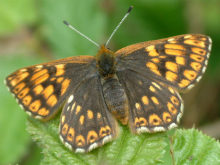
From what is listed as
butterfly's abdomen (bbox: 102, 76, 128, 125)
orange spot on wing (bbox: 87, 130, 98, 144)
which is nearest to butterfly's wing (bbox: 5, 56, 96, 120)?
butterfly's abdomen (bbox: 102, 76, 128, 125)

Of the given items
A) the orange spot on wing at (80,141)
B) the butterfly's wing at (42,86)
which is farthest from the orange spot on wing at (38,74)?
the orange spot on wing at (80,141)

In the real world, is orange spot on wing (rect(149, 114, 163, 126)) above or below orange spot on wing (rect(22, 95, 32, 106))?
below

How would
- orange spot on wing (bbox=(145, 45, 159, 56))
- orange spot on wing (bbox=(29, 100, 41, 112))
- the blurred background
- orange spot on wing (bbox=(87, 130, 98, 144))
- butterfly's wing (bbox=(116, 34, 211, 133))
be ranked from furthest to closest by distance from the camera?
the blurred background
orange spot on wing (bbox=(145, 45, 159, 56))
orange spot on wing (bbox=(29, 100, 41, 112))
butterfly's wing (bbox=(116, 34, 211, 133))
orange spot on wing (bbox=(87, 130, 98, 144))

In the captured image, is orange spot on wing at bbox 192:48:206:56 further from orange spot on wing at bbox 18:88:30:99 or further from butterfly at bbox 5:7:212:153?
orange spot on wing at bbox 18:88:30:99

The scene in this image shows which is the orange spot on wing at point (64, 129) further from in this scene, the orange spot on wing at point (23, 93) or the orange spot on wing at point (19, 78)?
the orange spot on wing at point (19, 78)

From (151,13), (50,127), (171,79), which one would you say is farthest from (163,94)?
(151,13)

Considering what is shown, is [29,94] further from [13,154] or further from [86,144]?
[13,154]

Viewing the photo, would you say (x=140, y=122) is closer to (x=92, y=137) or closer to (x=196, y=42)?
(x=92, y=137)
